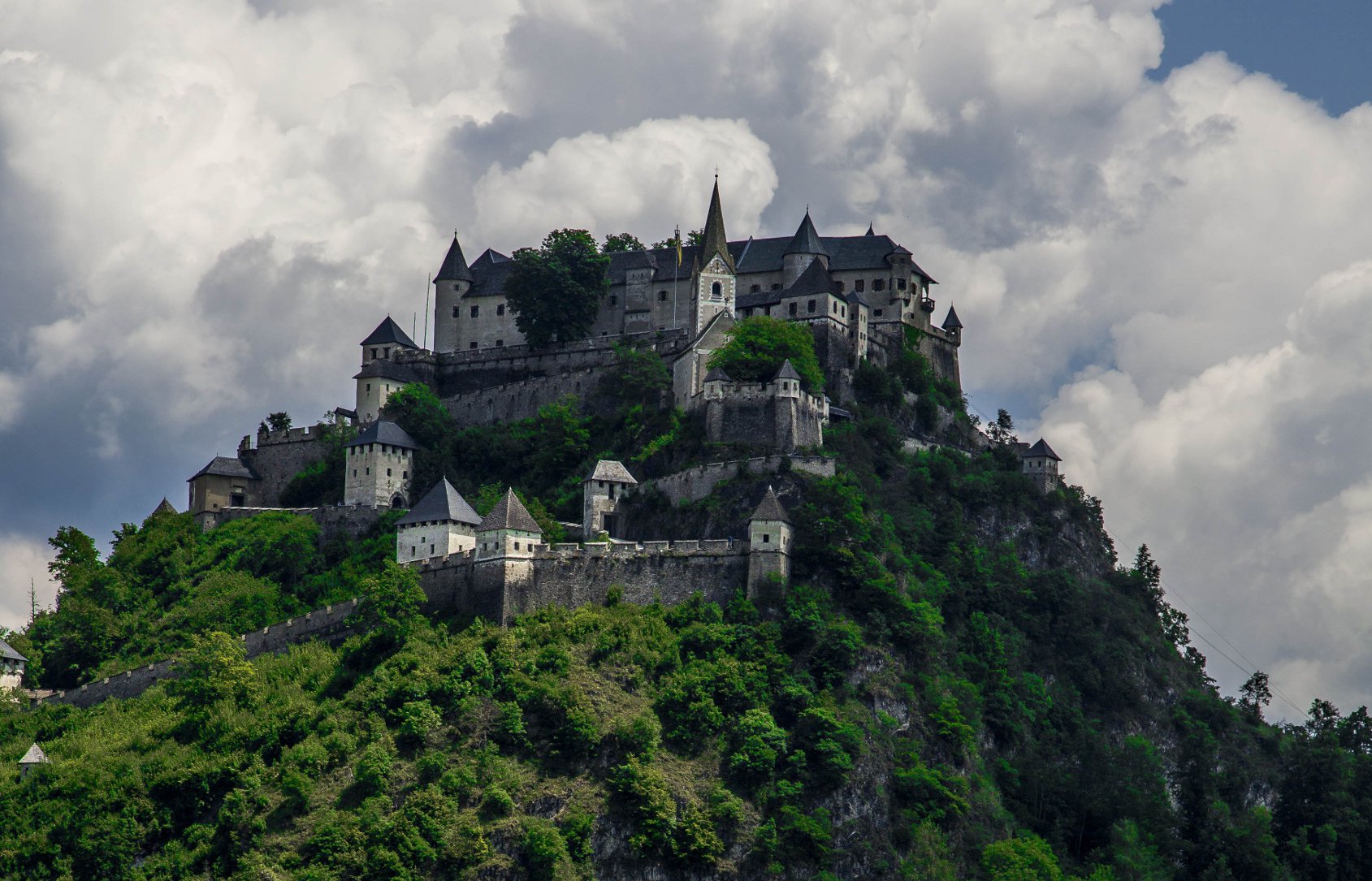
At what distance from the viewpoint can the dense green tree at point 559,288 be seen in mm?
117188

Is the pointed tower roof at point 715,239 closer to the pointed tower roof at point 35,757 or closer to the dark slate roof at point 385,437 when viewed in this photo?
the dark slate roof at point 385,437

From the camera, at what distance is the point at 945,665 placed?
9569 cm

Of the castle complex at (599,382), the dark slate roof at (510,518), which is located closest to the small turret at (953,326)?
the castle complex at (599,382)

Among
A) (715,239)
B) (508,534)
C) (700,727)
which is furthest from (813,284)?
(700,727)

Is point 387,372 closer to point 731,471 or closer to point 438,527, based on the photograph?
point 438,527

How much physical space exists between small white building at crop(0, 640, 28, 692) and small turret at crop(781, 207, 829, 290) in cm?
4208

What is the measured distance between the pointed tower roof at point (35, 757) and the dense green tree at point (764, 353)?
113ft

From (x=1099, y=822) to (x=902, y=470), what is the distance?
19472 millimetres

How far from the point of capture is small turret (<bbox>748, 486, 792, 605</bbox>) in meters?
91.9

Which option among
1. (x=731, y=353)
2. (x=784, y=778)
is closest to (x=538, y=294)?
(x=731, y=353)

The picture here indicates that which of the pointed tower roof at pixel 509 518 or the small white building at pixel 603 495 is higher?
the small white building at pixel 603 495

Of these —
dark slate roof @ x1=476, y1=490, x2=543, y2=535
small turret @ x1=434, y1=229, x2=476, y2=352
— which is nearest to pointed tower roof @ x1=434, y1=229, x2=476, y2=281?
small turret @ x1=434, y1=229, x2=476, y2=352

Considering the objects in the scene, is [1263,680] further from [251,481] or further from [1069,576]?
[251,481]

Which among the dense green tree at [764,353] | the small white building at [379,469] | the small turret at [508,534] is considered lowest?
the small turret at [508,534]
